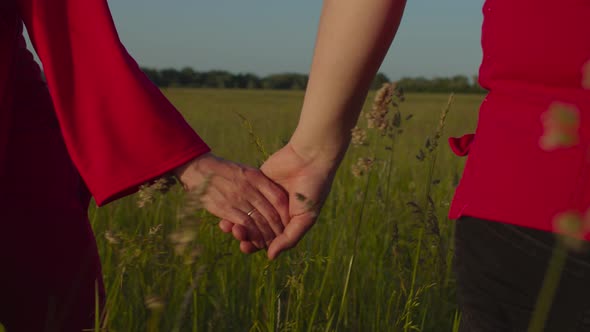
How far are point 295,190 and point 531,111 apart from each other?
0.65m

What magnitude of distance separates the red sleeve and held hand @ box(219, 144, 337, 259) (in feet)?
0.74

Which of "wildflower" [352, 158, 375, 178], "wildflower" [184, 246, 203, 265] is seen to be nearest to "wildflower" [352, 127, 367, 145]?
"wildflower" [352, 158, 375, 178]

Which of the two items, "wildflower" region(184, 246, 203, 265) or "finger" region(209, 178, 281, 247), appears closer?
"wildflower" region(184, 246, 203, 265)

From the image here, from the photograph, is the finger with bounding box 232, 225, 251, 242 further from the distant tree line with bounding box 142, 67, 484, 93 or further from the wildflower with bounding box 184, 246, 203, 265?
the distant tree line with bounding box 142, 67, 484, 93

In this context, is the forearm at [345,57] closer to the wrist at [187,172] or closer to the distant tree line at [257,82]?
the wrist at [187,172]

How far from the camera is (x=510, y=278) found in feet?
2.63

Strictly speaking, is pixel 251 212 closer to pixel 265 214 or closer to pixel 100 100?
pixel 265 214

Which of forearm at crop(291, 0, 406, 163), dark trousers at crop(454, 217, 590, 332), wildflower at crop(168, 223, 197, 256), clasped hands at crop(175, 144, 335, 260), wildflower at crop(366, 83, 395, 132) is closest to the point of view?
wildflower at crop(168, 223, 197, 256)

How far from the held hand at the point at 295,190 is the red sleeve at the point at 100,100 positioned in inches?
8.9

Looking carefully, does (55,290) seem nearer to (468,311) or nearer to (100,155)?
(100,155)

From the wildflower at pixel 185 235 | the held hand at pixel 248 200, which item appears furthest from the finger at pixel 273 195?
the wildflower at pixel 185 235

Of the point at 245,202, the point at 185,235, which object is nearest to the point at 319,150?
the point at 245,202

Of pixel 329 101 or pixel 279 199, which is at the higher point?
pixel 329 101

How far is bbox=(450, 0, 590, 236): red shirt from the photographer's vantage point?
726 mm
